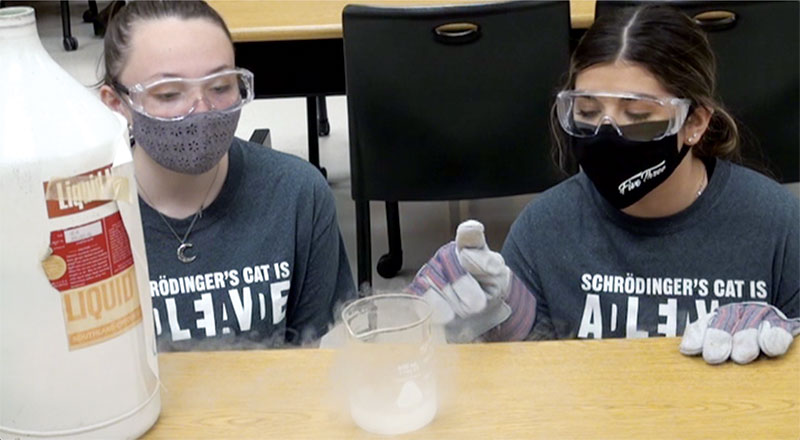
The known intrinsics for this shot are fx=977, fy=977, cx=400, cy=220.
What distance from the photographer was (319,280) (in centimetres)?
162

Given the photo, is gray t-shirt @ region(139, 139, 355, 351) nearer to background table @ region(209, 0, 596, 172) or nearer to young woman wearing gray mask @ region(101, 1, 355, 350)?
young woman wearing gray mask @ region(101, 1, 355, 350)

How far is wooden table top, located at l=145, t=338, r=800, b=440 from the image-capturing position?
0.94m

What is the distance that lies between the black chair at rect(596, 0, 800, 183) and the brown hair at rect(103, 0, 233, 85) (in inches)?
41.8

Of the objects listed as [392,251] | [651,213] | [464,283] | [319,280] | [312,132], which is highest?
[464,283]

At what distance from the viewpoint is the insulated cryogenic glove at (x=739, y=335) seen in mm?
1043

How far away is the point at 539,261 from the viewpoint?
1533 millimetres

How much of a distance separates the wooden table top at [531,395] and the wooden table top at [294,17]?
1.54 metres

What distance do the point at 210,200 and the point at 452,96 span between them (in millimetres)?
936

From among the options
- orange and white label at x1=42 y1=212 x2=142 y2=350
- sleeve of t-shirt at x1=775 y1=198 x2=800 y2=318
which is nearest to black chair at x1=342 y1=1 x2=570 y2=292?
sleeve of t-shirt at x1=775 y1=198 x2=800 y2=318

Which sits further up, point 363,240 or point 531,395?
point 531,395

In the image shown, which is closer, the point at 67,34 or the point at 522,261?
the point at 522,261

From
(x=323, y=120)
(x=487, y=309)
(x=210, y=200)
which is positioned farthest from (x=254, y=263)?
(x=323, y=120)

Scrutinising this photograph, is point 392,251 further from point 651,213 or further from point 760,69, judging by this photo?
point 651,213

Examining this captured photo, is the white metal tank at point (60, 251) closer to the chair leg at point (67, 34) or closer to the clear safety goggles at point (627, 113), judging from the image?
the clear safety goggles at point (627, 113)
